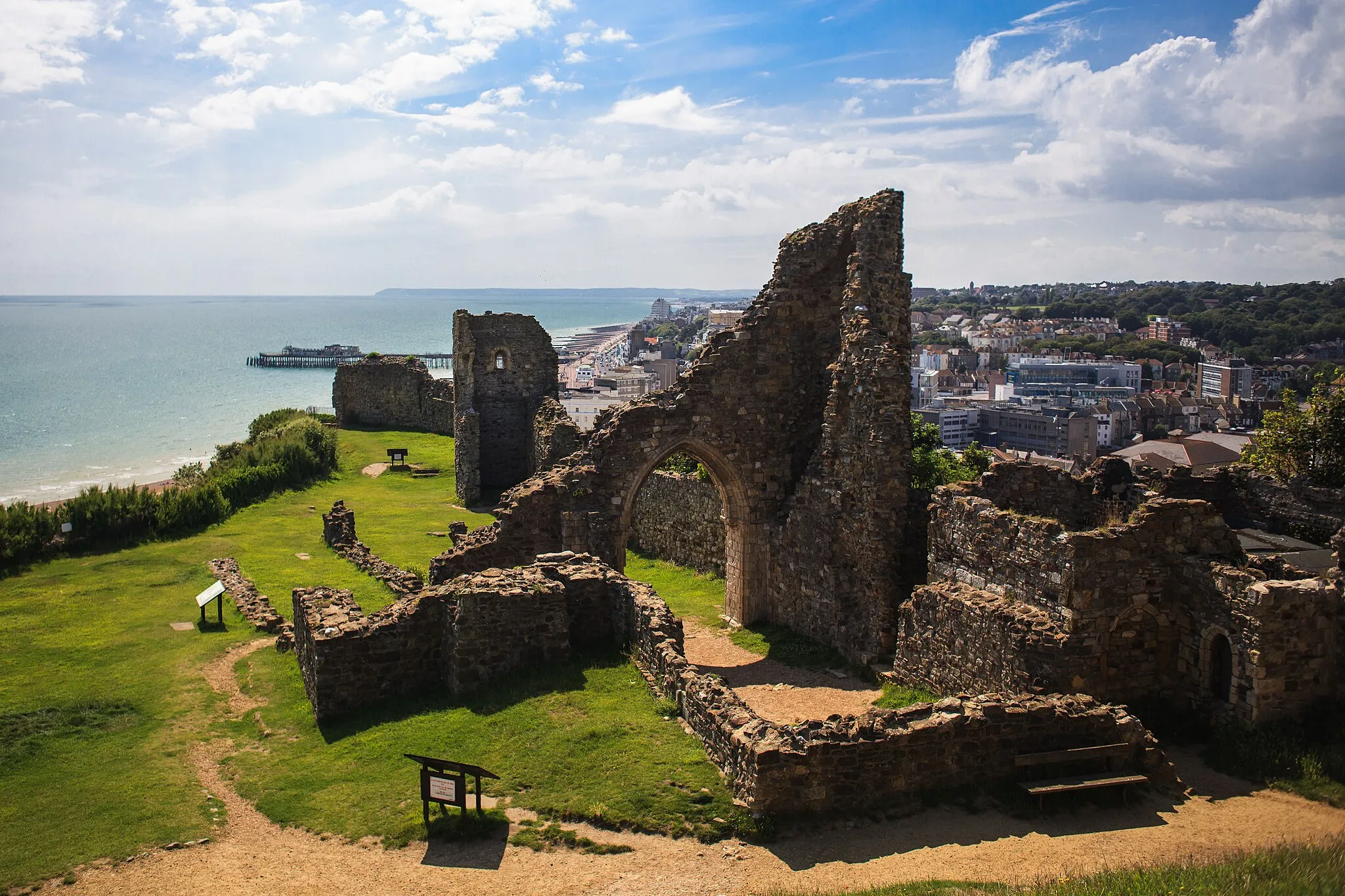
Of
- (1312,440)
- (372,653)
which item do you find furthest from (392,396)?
(1312,440)

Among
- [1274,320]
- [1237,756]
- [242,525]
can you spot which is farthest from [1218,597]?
[1274,320]

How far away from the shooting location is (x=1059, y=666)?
12.7 meters

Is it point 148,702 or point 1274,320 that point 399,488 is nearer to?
point 148,702

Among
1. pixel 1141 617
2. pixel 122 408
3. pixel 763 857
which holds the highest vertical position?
pixel 1141 617

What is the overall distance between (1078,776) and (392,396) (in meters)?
42.2

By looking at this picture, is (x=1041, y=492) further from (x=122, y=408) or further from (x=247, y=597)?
(x=122, y=408)

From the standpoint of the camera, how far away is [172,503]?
2753 centimetres

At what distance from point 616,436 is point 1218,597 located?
1092 centimetres

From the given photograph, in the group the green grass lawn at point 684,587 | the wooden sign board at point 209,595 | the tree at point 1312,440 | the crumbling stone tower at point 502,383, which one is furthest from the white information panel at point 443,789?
the crumbling stone tower at point 502,383

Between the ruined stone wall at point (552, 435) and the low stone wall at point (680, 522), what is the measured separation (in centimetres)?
329

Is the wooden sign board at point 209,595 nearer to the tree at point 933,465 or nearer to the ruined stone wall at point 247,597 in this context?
the ruined stone wall at point 247,597

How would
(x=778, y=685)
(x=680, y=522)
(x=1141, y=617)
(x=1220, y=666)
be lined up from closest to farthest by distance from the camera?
(x=1220, y=666) < (x=1141, y=617) < (x=778, y=685) < (x=680, y=522)

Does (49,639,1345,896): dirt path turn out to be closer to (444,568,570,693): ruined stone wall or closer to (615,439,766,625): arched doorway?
(444,568,570,693): ruined stone wall

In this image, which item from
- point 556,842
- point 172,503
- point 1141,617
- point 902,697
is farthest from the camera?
point 172,503
